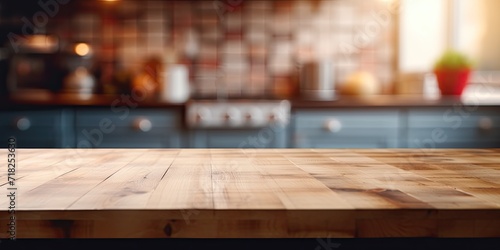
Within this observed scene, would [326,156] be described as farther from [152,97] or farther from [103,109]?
[152,97]

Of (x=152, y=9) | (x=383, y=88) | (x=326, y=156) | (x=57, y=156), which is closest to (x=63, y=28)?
(x=152, y=9)

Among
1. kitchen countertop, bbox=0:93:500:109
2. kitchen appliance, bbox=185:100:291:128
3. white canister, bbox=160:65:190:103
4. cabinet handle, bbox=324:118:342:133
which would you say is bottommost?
cabinet handle, bbox=324:118:342:133

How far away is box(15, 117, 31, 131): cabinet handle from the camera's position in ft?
8.82

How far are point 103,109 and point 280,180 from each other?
1.94 m

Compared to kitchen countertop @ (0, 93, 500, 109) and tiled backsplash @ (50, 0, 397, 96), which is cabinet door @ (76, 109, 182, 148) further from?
tiled backsplash @ (50, 0, 397, 96)

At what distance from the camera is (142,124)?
270 centimetres

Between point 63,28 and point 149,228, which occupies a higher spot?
point 63,28

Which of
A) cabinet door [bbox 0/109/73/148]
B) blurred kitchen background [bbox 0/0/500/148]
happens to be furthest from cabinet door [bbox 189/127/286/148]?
cabinet door [bbox 0/109/73/148]

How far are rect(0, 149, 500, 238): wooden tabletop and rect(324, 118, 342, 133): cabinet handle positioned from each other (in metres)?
1.67

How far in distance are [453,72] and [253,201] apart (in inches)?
101

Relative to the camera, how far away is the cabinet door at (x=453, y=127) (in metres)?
2.79

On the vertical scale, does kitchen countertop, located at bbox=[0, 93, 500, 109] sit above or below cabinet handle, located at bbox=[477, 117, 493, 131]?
above

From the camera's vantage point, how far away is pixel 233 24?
337cm

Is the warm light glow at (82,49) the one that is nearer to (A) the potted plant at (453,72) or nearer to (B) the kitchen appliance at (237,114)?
(B) the kitchen appliance at (237,114)
